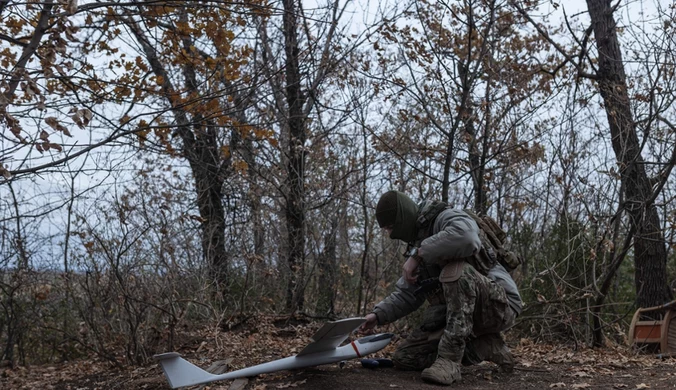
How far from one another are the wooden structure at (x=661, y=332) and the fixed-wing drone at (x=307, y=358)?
390 centimetres

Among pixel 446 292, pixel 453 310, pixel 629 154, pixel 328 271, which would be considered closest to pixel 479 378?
pixel 453 310

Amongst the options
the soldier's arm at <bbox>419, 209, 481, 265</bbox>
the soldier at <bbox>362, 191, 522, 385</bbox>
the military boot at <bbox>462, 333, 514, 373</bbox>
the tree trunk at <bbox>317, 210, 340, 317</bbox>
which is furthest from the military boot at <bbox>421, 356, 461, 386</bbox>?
the tree trunk at <bbox>317, 210, 340, 317</bbox>

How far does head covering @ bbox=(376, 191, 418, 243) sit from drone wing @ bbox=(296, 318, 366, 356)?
72cm

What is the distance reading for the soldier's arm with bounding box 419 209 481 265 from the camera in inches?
174

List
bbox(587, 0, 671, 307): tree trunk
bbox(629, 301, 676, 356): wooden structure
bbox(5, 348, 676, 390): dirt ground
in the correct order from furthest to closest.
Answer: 1. bbox(587, 0, 671, 307): tree trunk
2. bbox(629, 301, 676, 356): wooden structure
3. bbox(5, 348, 676, 390): dirt ground

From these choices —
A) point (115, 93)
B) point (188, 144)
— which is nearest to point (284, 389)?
point (115, 93)

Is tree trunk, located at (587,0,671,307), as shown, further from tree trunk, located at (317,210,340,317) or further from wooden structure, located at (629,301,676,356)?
tree trunk, located at (317,210,340,317)

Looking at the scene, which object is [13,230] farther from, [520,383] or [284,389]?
[520,383]

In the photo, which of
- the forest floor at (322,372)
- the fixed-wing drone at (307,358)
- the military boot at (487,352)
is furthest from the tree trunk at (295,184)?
the military boot at (487,352)

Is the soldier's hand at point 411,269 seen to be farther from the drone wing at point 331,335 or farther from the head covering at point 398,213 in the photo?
the drone wing at point 331,335

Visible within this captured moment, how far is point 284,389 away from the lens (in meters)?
4.59

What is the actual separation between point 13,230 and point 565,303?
7337 mm

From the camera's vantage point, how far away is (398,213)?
472 cm

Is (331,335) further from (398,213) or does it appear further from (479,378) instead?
(479,378)
